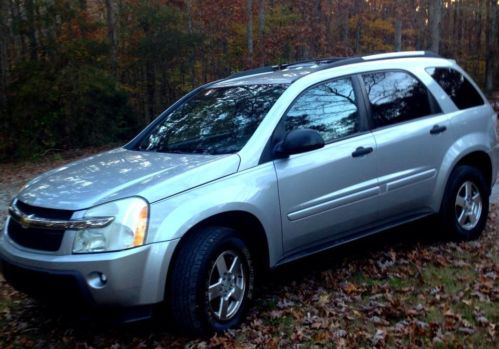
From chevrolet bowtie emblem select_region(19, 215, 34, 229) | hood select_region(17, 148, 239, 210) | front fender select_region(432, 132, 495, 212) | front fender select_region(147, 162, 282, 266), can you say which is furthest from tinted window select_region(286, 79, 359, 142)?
chevrolet bowtie emblem select_region(19, 215, 34, 229)

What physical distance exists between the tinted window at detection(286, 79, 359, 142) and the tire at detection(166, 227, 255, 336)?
1.17 m

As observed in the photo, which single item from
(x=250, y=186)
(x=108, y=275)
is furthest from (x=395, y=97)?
(x=108, y=275)

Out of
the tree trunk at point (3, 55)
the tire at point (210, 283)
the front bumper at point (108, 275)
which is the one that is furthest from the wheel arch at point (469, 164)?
the tree trunk at point (3, 55)

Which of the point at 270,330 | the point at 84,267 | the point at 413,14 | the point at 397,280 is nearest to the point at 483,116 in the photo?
the point at 397,280

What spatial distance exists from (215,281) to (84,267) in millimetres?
897

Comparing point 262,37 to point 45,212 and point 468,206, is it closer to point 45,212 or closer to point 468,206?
point 468,206

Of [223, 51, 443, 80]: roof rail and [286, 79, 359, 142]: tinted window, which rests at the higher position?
[223, 51, 443, 80]: roof rail

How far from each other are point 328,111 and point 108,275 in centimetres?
240

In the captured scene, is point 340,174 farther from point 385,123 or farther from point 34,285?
point 34,285

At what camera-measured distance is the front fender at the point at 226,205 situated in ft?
12.1

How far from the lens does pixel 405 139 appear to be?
5.28 m

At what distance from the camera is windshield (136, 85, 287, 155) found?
4.58 metres

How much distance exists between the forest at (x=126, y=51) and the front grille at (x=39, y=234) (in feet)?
43.4

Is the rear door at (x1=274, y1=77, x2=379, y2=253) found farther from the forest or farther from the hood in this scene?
the forest
